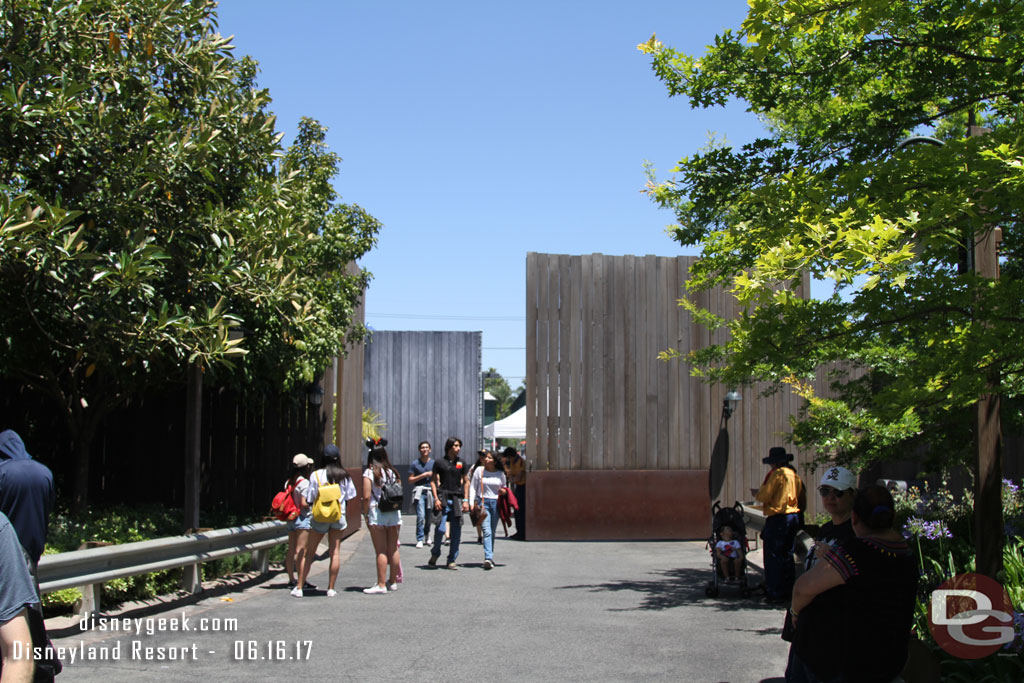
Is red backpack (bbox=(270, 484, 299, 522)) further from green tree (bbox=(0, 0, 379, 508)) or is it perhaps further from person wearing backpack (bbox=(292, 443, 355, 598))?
green tree (bbox=(0, 0, 379, 508))

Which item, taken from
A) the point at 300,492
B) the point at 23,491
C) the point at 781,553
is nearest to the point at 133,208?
the point at 300,492

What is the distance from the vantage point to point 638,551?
1856 centimetres

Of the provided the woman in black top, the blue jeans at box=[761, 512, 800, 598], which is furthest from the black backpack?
the woman in black top

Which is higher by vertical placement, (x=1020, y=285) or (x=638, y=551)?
(x=1020, y=285)

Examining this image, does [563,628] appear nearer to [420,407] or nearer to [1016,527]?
[1016,527]

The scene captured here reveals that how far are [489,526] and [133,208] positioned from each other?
6763 mm

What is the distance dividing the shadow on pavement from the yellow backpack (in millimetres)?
A: 3017

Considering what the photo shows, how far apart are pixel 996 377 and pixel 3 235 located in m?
8.31

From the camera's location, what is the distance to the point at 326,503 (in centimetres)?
1247

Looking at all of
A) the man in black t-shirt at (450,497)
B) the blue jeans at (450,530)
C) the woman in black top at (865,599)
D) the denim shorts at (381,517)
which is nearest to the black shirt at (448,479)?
the man in black t-shirt at (450,497)

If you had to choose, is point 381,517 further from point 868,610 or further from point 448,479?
point 868,610

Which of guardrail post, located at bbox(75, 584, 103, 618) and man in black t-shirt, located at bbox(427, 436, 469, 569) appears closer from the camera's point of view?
guardrail post, located at bbox(75, 584, 103, 618)

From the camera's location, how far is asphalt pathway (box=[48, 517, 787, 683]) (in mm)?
8125

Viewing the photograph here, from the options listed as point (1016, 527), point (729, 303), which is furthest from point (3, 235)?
point (729, 303)
